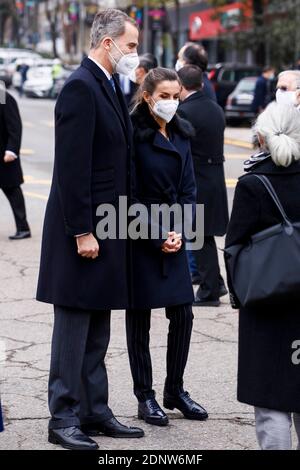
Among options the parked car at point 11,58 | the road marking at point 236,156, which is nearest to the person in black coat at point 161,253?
the road marking at point 236,156

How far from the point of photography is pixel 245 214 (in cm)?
454

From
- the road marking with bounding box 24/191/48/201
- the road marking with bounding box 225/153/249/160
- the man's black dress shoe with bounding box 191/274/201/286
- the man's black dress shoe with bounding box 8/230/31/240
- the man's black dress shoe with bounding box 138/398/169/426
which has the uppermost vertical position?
the man's black dress shoe with bounding box 138/398/169/426

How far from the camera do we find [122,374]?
6.96 m

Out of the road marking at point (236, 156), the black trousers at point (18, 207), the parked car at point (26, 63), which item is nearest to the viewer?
the black trousers at point (18, 207)

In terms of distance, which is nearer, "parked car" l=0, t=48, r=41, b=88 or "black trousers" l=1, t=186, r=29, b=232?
"black trousers" l=1, t=186, r=29, b=232

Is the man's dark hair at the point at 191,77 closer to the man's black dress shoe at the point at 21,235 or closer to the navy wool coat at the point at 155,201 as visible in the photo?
the navy wool coat at the point at 155,201

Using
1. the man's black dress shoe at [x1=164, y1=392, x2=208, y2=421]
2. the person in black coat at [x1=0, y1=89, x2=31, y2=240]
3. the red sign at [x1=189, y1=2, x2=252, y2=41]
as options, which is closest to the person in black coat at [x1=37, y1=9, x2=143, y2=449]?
the man's black dress shoe at [x1=164, y1=392, x2=208, y2=421]

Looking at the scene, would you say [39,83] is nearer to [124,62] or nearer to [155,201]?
[155,201]

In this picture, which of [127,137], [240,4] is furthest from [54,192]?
[240,4]

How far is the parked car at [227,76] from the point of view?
33469 millimetres

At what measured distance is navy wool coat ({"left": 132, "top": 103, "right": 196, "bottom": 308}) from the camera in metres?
5.82

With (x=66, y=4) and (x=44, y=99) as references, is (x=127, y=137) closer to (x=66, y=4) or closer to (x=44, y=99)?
(x=44, y=99)

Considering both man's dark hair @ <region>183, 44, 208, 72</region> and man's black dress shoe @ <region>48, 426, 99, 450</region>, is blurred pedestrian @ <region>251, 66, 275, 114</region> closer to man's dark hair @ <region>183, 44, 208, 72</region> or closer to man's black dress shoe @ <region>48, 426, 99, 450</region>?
man's dark hair @ <region>183, 44, 208, 72</region>

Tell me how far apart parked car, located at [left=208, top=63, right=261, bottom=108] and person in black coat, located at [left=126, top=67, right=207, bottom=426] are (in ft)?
89.9
